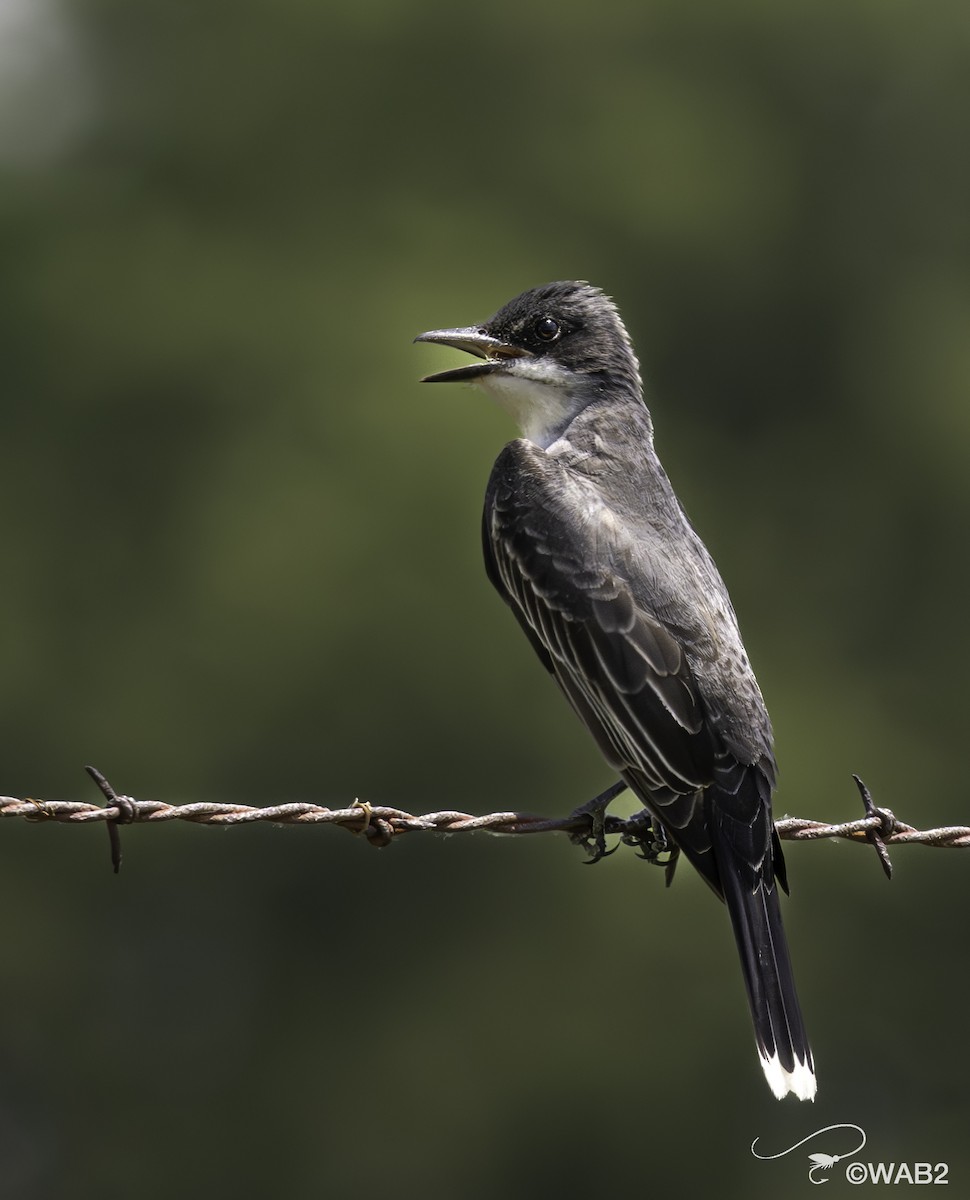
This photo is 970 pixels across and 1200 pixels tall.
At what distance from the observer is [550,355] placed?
727cm

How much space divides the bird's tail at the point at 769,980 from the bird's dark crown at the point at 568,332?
2.19m

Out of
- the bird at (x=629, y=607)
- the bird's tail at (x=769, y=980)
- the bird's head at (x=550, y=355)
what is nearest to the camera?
the bird's tail at (x=769, y=980)

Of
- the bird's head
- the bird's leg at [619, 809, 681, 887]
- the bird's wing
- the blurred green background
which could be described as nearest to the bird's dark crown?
the bird's head

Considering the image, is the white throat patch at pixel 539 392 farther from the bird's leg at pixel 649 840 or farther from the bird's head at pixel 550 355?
the bird's leg at pixel 649 840

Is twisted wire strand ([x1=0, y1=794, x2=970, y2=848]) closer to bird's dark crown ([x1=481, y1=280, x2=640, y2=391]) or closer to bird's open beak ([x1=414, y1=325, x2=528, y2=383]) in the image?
bird's open beak ([x1=414, y1=325, x2=528, y2=383])

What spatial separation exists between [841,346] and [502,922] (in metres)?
7.49

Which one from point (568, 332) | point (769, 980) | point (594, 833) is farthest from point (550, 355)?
point (769, 980)

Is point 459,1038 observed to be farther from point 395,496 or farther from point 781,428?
point 781,428

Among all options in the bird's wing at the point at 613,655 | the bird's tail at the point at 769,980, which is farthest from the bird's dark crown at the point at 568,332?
the bird's tail at the point at 769,980

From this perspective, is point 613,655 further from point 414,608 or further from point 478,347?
point 414,608

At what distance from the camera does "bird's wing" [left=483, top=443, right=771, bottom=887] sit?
228 inches

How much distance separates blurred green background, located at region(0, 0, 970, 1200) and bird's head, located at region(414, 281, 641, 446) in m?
8.28

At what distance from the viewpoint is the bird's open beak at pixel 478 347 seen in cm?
712

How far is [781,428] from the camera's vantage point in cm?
1991
